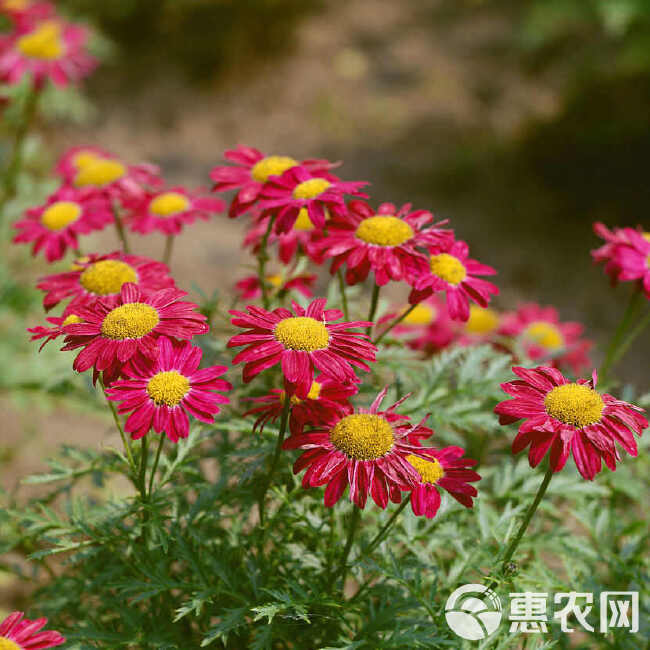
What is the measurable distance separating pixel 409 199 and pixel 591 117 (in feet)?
4.20

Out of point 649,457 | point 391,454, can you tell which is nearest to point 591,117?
point 649,457

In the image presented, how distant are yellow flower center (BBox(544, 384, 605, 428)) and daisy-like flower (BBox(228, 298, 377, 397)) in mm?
234

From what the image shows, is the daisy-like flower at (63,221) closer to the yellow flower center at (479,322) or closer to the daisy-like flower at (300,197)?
the daisy-like flower at (300,197)

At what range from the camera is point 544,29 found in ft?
13.6

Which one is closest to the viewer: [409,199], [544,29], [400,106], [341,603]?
[341,603]

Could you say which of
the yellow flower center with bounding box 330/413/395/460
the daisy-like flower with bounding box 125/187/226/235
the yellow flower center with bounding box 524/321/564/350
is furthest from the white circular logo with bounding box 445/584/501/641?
the yellow flower center with bounding box 524/321/564/350

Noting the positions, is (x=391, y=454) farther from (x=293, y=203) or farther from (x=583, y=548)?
(x=583, y=548)

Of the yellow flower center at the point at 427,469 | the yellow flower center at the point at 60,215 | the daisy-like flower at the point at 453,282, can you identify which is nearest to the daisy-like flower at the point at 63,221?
the yellow flower center at the point at 60,215

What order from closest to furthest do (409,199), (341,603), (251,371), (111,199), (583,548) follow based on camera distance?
(251,371) → (341,603) → (583,548) → (111,199) → (409,199)

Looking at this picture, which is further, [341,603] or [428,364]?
[428,364]

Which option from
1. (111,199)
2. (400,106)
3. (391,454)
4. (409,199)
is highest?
(400,106)

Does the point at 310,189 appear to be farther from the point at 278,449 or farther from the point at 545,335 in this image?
the point at 545,335

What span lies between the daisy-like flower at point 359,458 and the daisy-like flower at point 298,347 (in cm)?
7

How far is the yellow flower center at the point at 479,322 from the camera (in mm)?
2172
